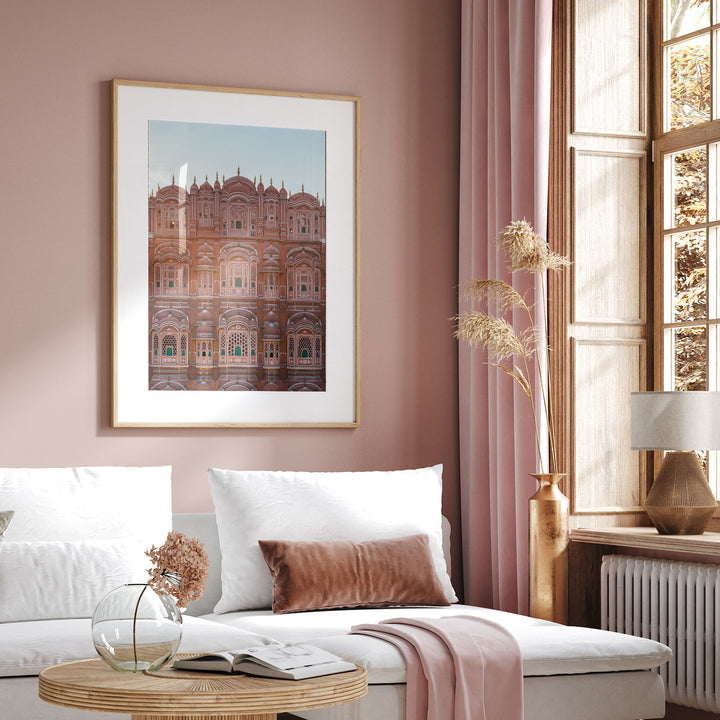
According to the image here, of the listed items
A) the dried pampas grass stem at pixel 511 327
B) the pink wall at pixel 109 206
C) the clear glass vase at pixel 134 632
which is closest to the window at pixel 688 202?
the dried pampas grass stem at pixel 511 327

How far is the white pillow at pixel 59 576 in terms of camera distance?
3.73m

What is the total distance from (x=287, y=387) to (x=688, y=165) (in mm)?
1892

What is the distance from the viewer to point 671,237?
4625 millimetres

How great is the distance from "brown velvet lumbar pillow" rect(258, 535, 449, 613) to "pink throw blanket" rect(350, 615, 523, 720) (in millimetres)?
716

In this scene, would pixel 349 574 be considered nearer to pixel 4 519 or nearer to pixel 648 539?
pixel 648 539

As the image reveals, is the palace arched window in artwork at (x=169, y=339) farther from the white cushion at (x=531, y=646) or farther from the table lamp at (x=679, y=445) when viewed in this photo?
the table lamp at (x=679, y=445)

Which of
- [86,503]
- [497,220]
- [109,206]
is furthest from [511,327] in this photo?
[86,503]

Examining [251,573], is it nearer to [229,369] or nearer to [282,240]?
[229,369]

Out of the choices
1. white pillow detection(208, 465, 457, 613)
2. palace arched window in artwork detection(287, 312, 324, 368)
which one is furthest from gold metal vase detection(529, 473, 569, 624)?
palace arched window in artwork detection(287, 312, 324, 368)

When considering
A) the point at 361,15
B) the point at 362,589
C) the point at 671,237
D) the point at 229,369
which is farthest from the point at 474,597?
the point at 361,15

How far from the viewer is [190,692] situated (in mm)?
2494

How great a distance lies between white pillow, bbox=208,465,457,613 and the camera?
414 centimetres

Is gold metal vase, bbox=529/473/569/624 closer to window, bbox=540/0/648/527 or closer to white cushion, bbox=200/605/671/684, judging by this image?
window, bbox=540/0/648/527

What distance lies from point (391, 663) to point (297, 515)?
110 cm
